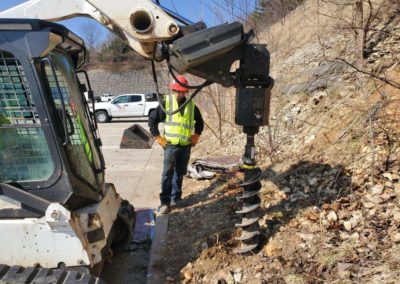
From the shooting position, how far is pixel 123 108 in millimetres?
21859

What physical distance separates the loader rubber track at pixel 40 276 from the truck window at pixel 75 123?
29.8 inches

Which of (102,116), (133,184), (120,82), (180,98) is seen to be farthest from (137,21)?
(120,82)

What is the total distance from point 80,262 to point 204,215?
2.44 meters

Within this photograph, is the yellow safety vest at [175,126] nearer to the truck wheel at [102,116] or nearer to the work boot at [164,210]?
the work boot at [164,210]

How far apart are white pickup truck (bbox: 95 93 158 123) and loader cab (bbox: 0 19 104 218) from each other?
1885 centimetres

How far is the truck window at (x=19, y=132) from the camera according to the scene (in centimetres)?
278

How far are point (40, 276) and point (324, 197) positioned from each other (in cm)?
283

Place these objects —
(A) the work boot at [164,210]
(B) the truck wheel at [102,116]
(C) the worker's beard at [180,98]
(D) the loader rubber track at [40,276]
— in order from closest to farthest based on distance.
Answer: (D) the loader rubber track at [40,276], (C) the worker's beard at [180,98], (A) the work boot at [164,210], (B) the truck wheel at [102,116]

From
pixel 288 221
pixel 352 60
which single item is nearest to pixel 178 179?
pixel 288 221

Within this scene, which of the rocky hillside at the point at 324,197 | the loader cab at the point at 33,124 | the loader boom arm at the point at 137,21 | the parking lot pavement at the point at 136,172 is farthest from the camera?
the parking lot pavement at the point at 136,172

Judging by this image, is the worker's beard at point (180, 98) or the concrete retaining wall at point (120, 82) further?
the concrete retaining wall at point (120, 82)

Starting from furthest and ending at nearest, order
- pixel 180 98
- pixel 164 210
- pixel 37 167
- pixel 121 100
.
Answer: pixel 121 100
pixel 164 210
pixel 180 98
pixel 37 167

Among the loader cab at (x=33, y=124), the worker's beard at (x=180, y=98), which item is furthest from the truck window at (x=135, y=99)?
the loader cab at (x=33, y=124)

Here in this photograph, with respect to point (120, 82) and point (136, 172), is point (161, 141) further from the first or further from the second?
point (120, 82)
